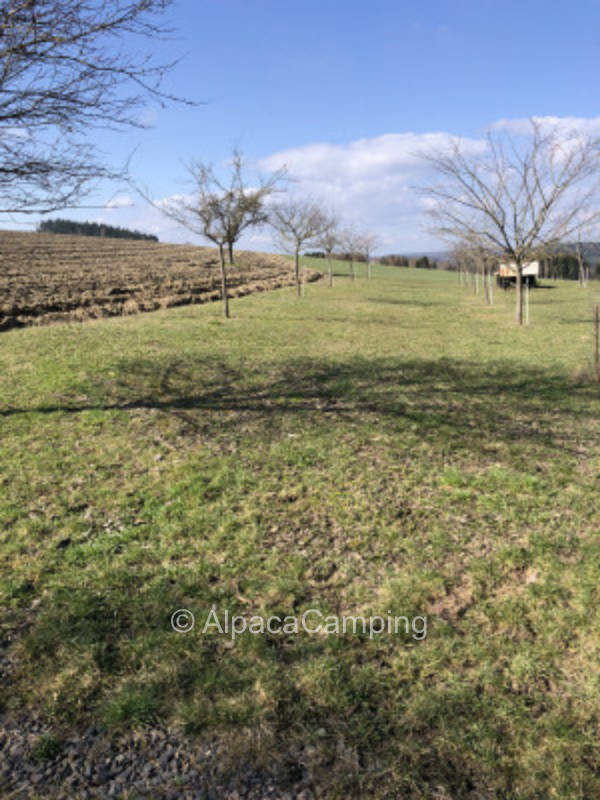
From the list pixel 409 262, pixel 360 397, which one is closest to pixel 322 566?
pixel 360 397

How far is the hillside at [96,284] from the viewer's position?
2064 centimetres

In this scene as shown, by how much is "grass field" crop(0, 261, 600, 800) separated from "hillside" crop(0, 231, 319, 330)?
11410 mm

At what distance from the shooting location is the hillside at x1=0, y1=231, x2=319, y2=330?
20641 mm

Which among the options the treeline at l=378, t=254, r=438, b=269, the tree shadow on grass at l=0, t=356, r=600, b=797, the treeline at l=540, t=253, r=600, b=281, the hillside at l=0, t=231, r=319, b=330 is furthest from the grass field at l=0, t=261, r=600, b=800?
the treeline at l=378, t=254, r=438, b=269

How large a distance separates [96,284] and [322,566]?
28480 mm

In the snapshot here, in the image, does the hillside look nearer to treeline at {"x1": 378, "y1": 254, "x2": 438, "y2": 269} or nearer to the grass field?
the grass field

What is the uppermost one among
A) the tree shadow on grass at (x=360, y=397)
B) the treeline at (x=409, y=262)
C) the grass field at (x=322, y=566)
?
the treeline at (x=409, y=262)

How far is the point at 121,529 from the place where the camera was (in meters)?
5.19

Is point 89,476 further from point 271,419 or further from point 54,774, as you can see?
point 54,774

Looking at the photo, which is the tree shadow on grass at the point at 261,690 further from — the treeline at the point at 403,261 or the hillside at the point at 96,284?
the treeline at the point at 403,261

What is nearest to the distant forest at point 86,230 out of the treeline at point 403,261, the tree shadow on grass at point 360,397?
the treeline at point 403,261

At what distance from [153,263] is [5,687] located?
47.8 metres

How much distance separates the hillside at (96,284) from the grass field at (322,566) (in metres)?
11.4

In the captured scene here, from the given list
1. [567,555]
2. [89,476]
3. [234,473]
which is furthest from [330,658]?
[89,476]
